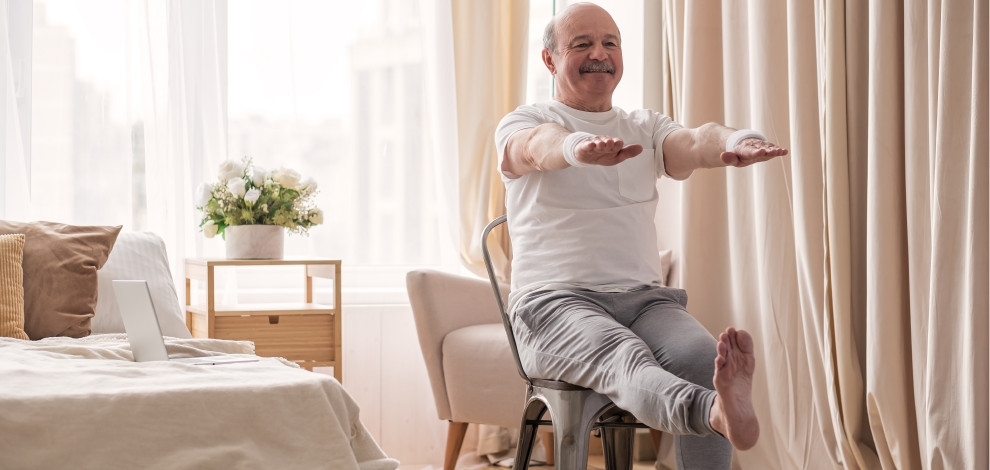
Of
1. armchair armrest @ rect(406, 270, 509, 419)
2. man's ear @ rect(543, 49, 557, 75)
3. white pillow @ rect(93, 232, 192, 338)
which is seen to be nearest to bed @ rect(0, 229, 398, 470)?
white pillow @ rect(93, 232, 192, 338)

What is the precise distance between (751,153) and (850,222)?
992mm

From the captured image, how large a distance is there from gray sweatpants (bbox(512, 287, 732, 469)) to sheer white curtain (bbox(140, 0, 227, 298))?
1710 mm

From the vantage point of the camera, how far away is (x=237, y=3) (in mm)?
3215

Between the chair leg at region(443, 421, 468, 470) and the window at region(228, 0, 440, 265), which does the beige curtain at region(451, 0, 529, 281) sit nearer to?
the window at region(228, 0, 440, 265)

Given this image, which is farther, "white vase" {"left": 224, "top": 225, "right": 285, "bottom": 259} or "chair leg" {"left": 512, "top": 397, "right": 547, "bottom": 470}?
"white vase" {"left": 224, "top": 225, "right": 285, "bottom": 259}

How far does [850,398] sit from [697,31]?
1.26 meters

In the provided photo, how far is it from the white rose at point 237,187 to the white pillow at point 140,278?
0.26 m

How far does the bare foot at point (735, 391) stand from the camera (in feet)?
3.90

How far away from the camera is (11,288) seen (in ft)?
6.97

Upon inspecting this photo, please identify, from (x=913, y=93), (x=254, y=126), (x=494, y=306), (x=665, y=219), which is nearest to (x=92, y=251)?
(x=254, y=126)

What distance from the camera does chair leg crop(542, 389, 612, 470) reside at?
1.61 meters

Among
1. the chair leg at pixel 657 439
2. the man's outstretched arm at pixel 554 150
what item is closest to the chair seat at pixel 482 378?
the chair leg at pixel 657 439

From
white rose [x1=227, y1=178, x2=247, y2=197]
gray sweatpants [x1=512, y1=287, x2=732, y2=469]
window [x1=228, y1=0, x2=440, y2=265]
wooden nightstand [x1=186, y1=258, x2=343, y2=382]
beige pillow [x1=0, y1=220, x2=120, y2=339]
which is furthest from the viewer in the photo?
window [x1=228, y1=0, x2=440, y2=265]

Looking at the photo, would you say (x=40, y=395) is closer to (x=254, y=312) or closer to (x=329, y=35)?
(x=254, y=312)
